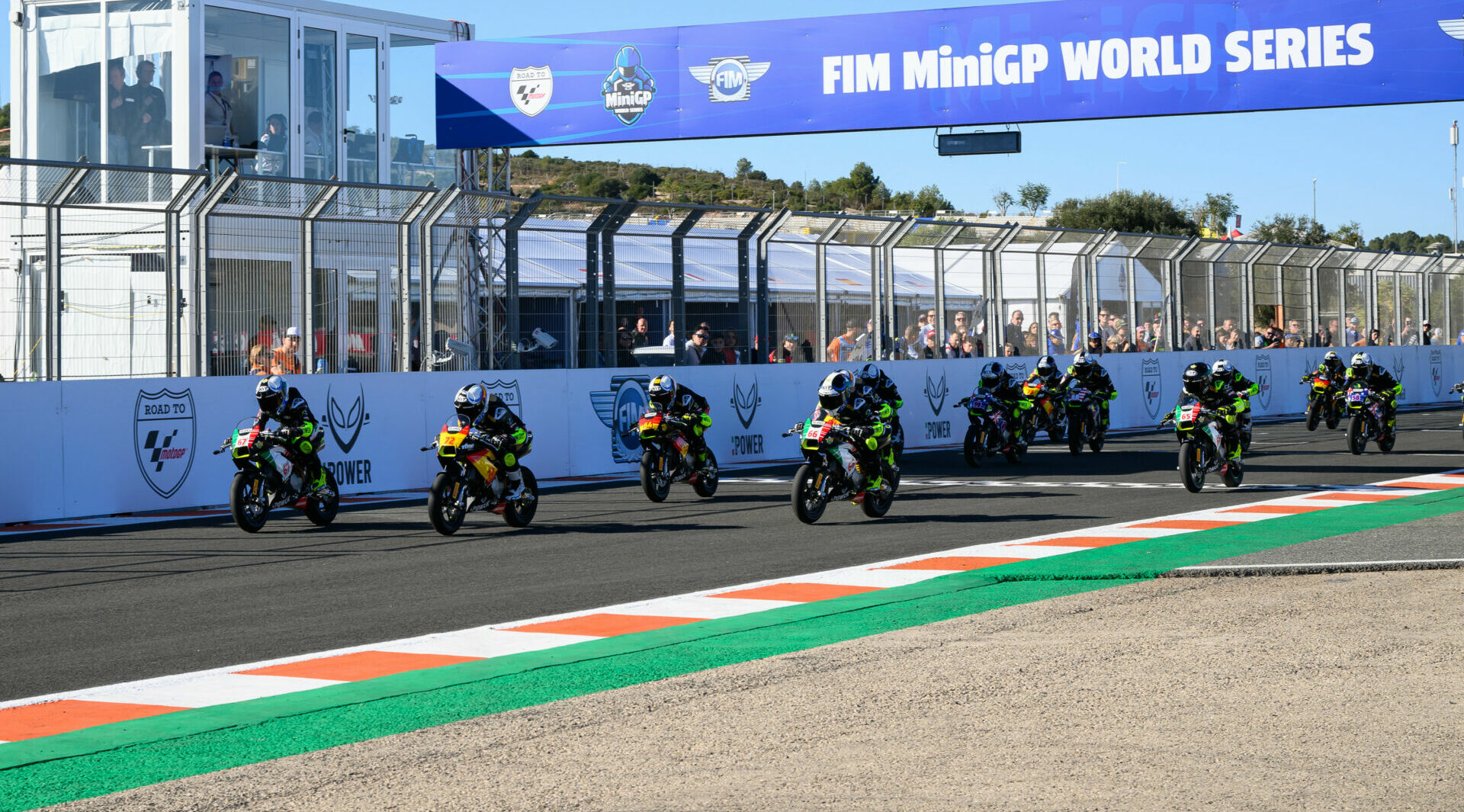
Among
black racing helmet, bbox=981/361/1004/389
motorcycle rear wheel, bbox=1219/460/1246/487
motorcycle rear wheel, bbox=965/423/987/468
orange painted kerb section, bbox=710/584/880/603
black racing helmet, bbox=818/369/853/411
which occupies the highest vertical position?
black racing helmet, bbox=981/361/1004/389

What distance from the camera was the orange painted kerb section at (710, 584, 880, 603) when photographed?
9.04 meters

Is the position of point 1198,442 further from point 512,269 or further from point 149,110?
point 149,110

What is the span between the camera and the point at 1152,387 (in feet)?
90.5

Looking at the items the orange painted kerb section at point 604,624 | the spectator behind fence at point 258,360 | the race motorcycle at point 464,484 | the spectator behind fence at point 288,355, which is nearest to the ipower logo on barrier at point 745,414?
the spectator behind fence at point 288,355

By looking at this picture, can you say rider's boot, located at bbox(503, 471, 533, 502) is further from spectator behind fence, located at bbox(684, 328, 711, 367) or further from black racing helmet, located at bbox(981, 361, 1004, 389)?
black racing helmet, located at bbox(981, 361, 1004, 389)

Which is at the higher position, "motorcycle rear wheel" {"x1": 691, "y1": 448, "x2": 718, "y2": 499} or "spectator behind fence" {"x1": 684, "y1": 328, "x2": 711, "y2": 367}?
"spectator behind fence" {"x1": 684, "y1": 328, "x2": 711, "y2": 367}

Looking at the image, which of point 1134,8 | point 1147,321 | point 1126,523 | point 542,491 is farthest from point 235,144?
point 1126,523

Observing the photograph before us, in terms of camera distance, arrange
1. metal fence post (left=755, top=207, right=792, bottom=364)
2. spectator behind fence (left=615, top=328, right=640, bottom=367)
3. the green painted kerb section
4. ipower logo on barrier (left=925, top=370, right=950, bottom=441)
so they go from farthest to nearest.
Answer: ipower logo on barrier (left=925, top=370, right=950, bottom=441) < metal fence post (left=755, top=207, right=792, bottom=364) < spectator behind fence (left=615, top=328, right=640, bottom=367) < the green painted kerb section

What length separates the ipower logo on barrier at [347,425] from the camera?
1558cm

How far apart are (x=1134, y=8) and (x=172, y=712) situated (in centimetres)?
1846

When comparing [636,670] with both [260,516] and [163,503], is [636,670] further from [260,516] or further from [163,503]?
[163,503]

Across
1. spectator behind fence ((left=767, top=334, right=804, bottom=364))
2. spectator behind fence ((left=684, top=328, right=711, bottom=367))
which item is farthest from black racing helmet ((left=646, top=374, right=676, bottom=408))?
spectator behind fence ((left=767, top=334, right=804, bottom=364))

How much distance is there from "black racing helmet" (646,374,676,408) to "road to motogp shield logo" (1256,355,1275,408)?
60.0ft

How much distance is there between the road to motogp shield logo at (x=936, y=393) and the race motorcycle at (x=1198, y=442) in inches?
303
